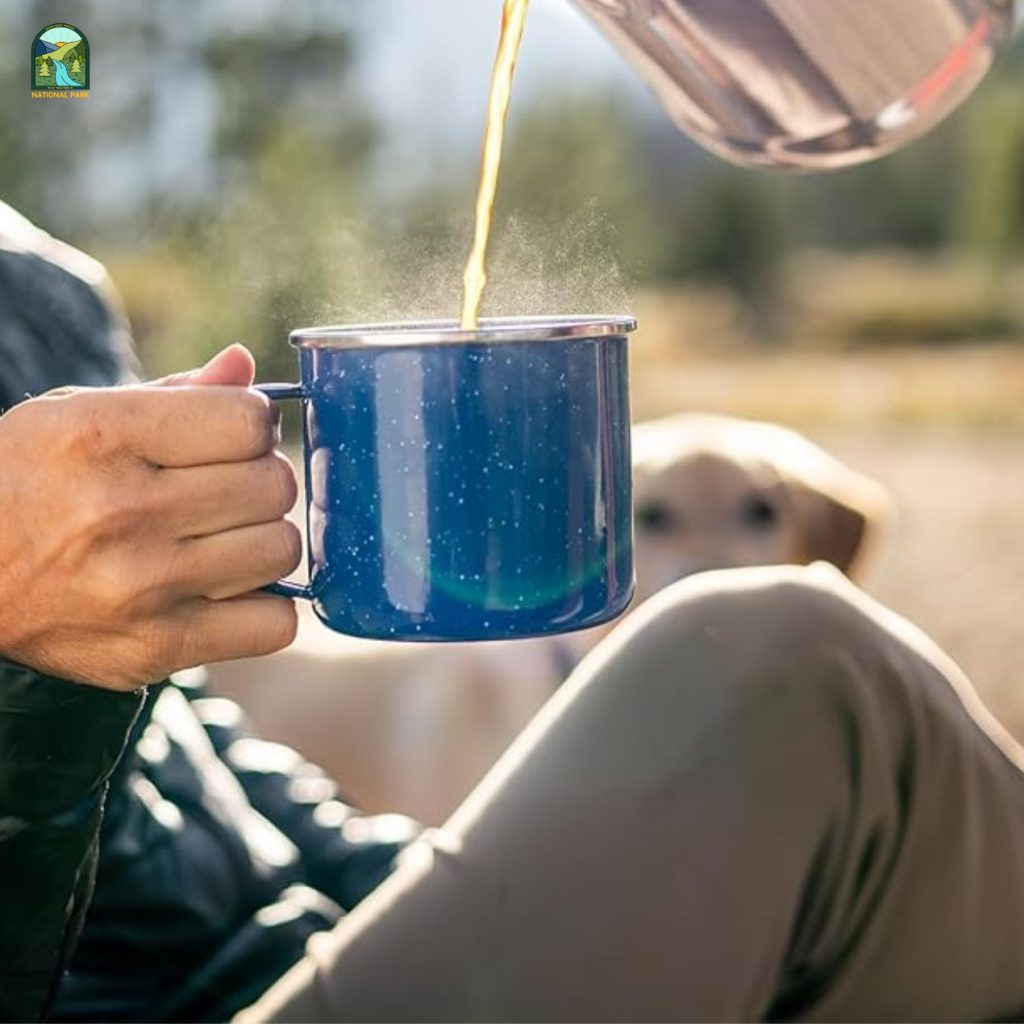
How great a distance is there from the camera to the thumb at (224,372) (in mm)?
684

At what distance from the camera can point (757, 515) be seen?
6.34 ft

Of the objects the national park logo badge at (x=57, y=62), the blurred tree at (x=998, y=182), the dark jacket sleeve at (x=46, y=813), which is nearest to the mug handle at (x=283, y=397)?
the dark jacket sleeve at (x=46, y=813)

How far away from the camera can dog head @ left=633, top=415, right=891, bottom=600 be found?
1.92m

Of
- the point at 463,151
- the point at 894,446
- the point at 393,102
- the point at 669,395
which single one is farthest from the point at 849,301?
the point at 463,151

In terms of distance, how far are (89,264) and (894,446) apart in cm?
661

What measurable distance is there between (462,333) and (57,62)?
0.90 meters

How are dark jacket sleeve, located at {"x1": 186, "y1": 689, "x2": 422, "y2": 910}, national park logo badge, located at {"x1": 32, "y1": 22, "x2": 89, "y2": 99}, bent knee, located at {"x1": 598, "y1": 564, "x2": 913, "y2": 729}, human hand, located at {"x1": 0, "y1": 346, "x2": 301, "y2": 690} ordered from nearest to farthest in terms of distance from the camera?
human hand, located at {"x1": 0, "y1": 346, "x2": 301, "y2": 690}
bent knee, located at {"x1": 598, "y1": 564, "x2": 913, "y2": 729}
dark jacket sleeve, located at {"x1": 186, "y1": 689, "x2": 422, "y2": 910}
national park logo badge, located at {"x1": 32, "y1": 22, "x2": 89, "y2": 99}

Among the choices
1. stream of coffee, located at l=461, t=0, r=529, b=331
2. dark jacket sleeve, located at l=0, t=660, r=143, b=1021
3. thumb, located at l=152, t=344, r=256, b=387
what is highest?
stream of coffee, located at l=461, t=0, r=529, b=331

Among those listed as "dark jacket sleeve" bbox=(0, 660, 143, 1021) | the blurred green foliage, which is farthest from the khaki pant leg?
the blurred green foliage

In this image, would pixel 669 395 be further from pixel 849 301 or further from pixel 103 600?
pixel 103 600

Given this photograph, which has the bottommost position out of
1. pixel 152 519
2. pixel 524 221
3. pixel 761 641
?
pixel 761 641

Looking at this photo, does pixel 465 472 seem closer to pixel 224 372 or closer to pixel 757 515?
pixel 224 372

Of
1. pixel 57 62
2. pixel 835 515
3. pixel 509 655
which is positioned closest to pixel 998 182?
pixel 835 515

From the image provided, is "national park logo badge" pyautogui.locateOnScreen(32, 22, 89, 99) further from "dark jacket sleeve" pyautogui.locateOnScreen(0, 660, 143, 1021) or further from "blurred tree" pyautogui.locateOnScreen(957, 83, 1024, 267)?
"blurred tree" pyautogui.locateOnScreen(957, 83, 1024, 267)
